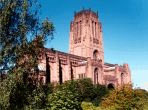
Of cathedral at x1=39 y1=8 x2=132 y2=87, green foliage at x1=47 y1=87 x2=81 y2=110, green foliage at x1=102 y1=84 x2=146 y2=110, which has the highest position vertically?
cathedral at x1=39 y1=8 x2=132 y2=87

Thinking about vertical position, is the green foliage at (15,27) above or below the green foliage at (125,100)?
above

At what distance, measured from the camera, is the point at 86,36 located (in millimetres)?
56594

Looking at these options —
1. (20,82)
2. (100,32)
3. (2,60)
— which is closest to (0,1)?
(2,60)

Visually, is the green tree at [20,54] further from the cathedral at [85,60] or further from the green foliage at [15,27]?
the cathedral at [85,60]

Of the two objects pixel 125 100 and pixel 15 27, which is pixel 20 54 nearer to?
pixel 15 27

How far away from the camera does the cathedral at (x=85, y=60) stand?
130 ft

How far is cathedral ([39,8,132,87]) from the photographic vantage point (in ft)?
130

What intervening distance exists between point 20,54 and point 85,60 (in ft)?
129

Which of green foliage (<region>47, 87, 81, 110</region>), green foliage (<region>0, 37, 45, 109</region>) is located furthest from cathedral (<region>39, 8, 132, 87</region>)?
green foliage (<region>47, 87, 81, 110</region>)

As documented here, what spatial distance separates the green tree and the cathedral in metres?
21.1

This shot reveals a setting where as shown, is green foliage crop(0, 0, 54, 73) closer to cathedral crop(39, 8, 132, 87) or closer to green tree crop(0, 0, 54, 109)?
green tree crop(0, 0, 54, 109)

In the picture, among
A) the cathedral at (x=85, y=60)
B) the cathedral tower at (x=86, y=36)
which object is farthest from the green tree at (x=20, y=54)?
the cathedral tower at (x=86, y=36)

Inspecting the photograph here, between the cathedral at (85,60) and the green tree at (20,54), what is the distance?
21097mm

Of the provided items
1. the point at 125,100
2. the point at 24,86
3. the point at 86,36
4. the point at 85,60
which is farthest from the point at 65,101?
the point at 86,36
